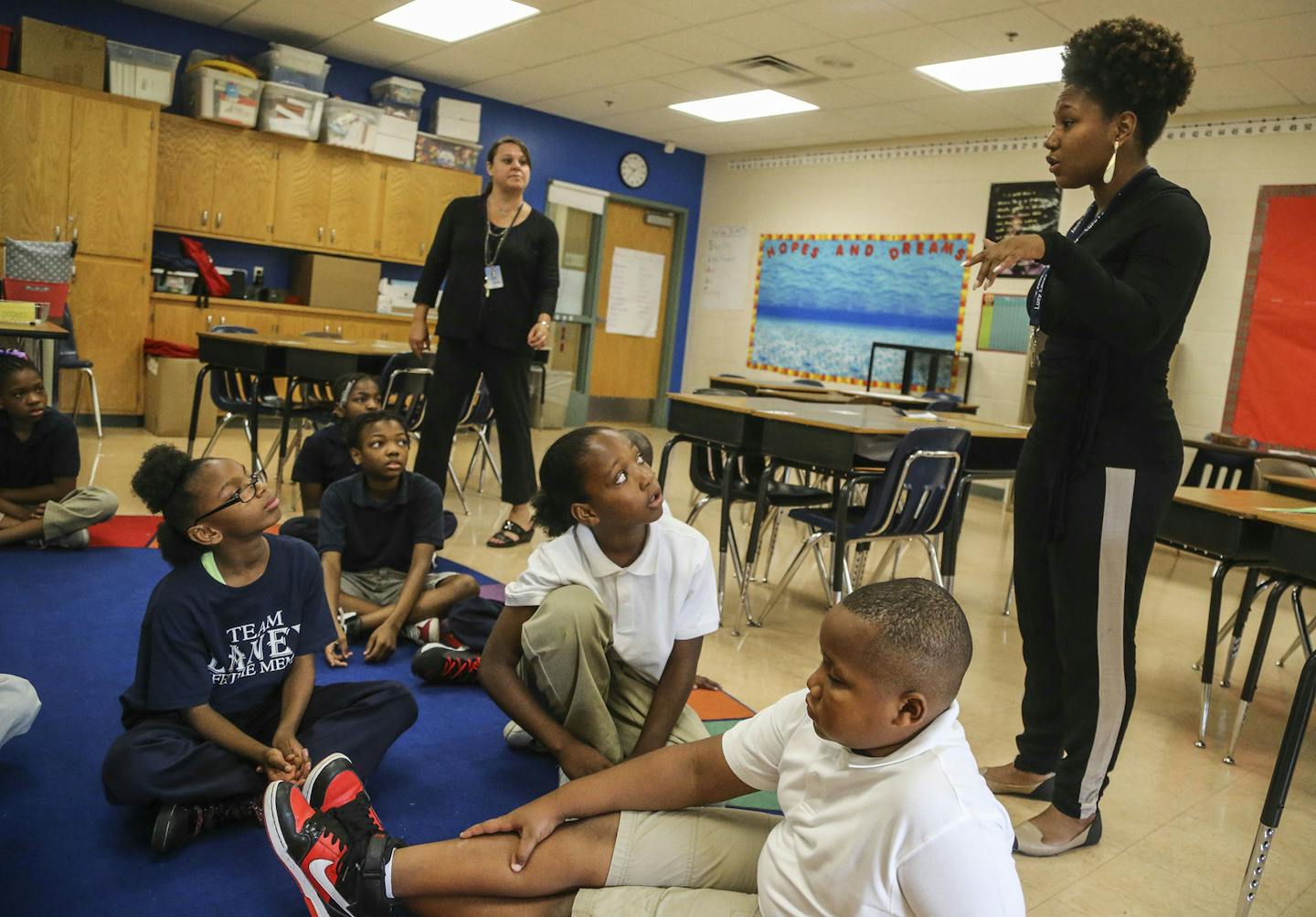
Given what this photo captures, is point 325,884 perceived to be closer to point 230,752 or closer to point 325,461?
point 230,752

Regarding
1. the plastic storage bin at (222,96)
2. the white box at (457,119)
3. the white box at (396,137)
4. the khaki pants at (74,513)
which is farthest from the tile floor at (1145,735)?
the white box at (457,119)

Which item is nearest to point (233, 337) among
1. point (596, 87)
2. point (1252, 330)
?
point (596, 87)

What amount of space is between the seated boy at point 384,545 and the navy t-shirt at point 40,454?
124 cm

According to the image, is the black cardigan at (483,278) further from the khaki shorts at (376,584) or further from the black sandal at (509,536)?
the khaki shorts at (376,584)

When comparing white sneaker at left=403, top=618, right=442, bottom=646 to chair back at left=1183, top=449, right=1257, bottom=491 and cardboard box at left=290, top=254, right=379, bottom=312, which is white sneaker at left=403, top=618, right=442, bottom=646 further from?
cardboard box at left=290, top=254, right=379, bottom=312

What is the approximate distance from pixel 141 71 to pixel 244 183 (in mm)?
898

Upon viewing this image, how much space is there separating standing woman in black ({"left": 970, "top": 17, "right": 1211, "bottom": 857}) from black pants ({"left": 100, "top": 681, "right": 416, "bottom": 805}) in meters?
1.26

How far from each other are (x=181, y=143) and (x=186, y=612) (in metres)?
5.99

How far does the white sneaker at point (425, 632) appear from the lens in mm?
2703

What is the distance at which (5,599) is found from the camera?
2.80 m

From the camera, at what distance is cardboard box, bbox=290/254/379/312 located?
286 inches

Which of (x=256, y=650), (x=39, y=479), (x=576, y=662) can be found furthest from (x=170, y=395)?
(x=576, y=662)

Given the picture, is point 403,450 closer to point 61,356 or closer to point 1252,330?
point 61,356

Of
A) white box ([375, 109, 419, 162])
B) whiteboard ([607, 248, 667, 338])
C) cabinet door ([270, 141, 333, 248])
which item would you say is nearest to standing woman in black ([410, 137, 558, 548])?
cabinet door ([270, 141, 333, 248])
